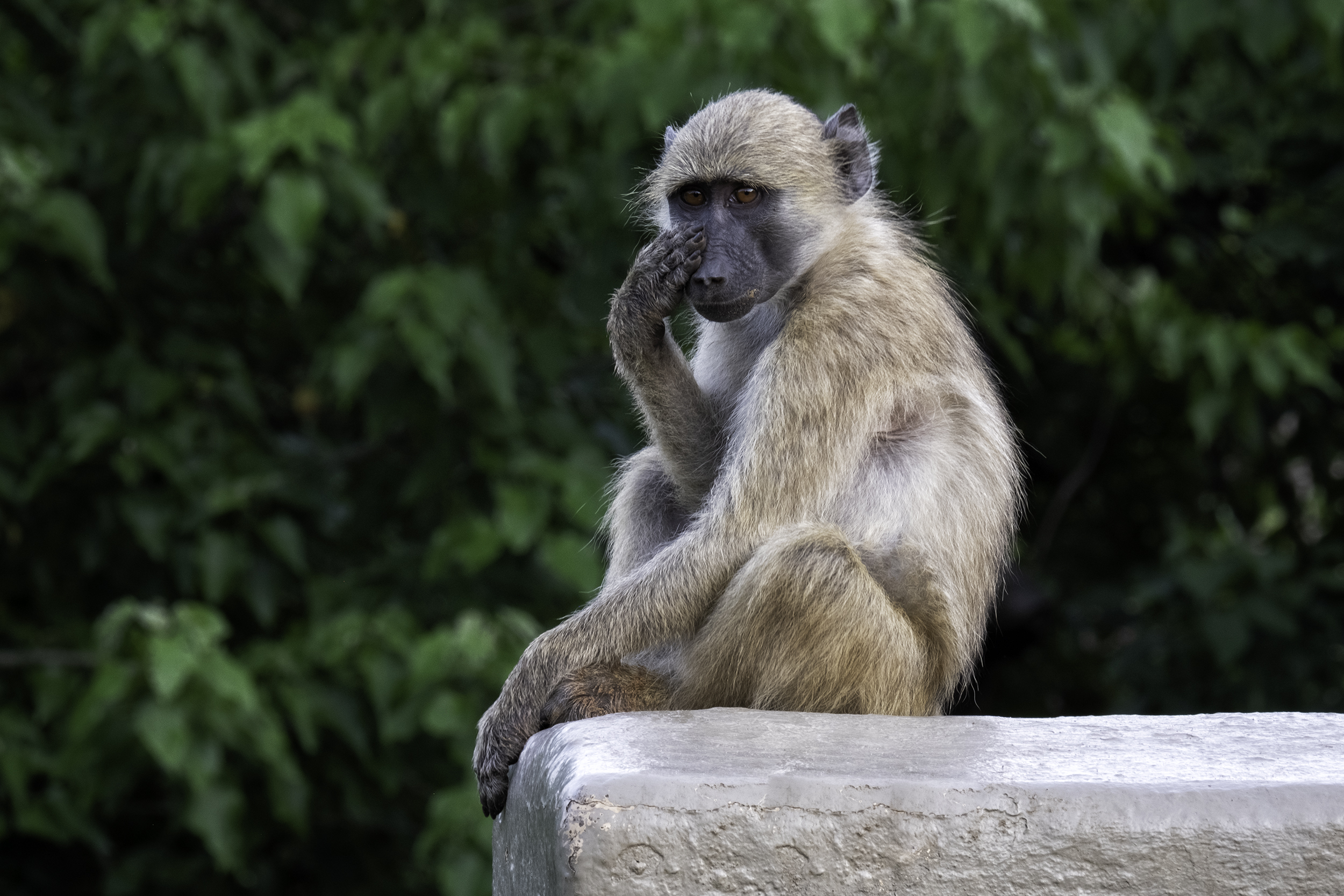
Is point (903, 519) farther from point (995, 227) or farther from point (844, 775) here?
point (995, 227)

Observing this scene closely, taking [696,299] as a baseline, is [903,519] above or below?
below

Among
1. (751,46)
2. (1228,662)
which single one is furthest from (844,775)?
(1228,662)

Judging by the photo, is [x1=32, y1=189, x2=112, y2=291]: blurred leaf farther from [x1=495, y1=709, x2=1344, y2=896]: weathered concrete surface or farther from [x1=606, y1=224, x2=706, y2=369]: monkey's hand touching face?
[x1=495, y1=709, x2=1344, y2=896]: weathered concrete surface

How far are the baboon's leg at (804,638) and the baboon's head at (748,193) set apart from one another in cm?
75

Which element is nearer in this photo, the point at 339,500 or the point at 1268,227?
the point at 339,500

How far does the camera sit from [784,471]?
398cm

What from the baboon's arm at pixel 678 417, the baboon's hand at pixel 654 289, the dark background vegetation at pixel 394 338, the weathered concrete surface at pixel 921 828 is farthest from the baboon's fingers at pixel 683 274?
the dark background vegetation at pixel 394 338

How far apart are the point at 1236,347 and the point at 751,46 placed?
9.39 feet

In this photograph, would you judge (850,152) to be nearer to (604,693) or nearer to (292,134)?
(604,693)

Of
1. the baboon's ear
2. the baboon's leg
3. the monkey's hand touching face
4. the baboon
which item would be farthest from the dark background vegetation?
Answer: the baboon's leg

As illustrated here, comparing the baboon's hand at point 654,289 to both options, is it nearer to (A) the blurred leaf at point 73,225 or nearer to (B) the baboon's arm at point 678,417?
(B) the baboon's arm at point 678,417

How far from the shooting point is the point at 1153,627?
8.99 meters

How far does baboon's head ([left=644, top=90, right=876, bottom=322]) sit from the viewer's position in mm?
4207

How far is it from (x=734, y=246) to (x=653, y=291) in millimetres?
298
